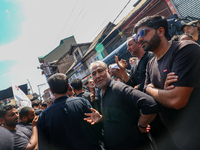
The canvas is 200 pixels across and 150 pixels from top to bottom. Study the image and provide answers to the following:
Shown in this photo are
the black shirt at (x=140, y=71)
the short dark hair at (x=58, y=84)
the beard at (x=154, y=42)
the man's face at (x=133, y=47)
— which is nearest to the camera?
the beard at (x=154, y=42)

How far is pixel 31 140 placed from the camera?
7.54 feet

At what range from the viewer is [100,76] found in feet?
6.77

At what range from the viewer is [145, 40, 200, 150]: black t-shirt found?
1.06m

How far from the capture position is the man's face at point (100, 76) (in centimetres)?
200

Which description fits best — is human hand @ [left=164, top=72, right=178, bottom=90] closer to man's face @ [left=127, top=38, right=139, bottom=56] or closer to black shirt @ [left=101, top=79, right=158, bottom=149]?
black shirt @ [left=101, top=79, right=158, bottom=149]

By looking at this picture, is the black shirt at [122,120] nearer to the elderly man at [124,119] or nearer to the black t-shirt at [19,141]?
the elderly man at [124,119]

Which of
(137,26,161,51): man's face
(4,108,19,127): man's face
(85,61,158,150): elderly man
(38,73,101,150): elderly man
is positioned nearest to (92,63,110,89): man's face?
(85,61,158,150): elderly man

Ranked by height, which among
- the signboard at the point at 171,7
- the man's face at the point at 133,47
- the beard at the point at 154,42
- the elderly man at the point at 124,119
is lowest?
the elderly man at the point at 124,119

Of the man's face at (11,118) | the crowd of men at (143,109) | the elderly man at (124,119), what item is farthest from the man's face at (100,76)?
the man's face at (11,118)

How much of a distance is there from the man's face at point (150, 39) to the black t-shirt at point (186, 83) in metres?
0.20

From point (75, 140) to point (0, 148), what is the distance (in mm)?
945

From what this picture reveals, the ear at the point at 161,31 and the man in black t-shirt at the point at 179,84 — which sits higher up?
the ear at the point at 161,31

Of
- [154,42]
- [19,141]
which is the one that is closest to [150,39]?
[154,42]

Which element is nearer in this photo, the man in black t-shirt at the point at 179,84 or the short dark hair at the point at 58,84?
the man in black t-shirt at the point at 179,84
